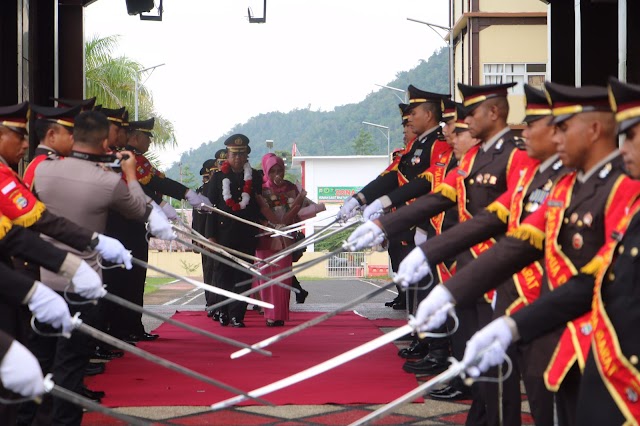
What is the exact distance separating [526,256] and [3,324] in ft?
6.92

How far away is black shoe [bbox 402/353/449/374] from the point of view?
7562 mm

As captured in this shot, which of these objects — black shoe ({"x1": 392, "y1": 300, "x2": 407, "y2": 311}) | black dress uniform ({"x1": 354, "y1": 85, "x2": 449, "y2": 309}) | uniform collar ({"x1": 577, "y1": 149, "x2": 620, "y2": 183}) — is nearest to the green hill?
black shoe ({"x1": 392, "y1": 300, "x2": 407, "y2": 311})

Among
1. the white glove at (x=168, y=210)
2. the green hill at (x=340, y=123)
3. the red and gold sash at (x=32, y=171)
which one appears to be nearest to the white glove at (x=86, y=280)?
the red and gold sash at (x=32, y=171)

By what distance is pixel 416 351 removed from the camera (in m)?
8.59

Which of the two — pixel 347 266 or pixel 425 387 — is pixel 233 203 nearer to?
pixel 425 387

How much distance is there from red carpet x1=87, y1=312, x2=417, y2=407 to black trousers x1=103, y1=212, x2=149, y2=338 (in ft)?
0.97

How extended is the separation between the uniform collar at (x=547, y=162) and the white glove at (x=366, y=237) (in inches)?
52.7

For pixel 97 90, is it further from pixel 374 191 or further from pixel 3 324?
pixel 3 324

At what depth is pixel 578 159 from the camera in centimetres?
349

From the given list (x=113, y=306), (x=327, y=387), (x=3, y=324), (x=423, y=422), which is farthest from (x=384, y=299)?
(x=3, y=324)

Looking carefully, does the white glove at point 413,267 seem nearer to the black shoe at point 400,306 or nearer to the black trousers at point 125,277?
the black trousers at point 125,277

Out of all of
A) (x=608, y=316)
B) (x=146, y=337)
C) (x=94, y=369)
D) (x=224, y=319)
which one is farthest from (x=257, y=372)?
(x=608, y=316)

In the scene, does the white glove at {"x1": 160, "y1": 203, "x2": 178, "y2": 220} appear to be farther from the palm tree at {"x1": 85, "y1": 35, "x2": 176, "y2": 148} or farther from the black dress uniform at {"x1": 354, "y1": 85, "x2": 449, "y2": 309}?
the palm tree at {"x1": 85, "y1": 35, "x2": 176, "y2": 148}

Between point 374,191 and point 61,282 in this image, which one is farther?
point 374,191
